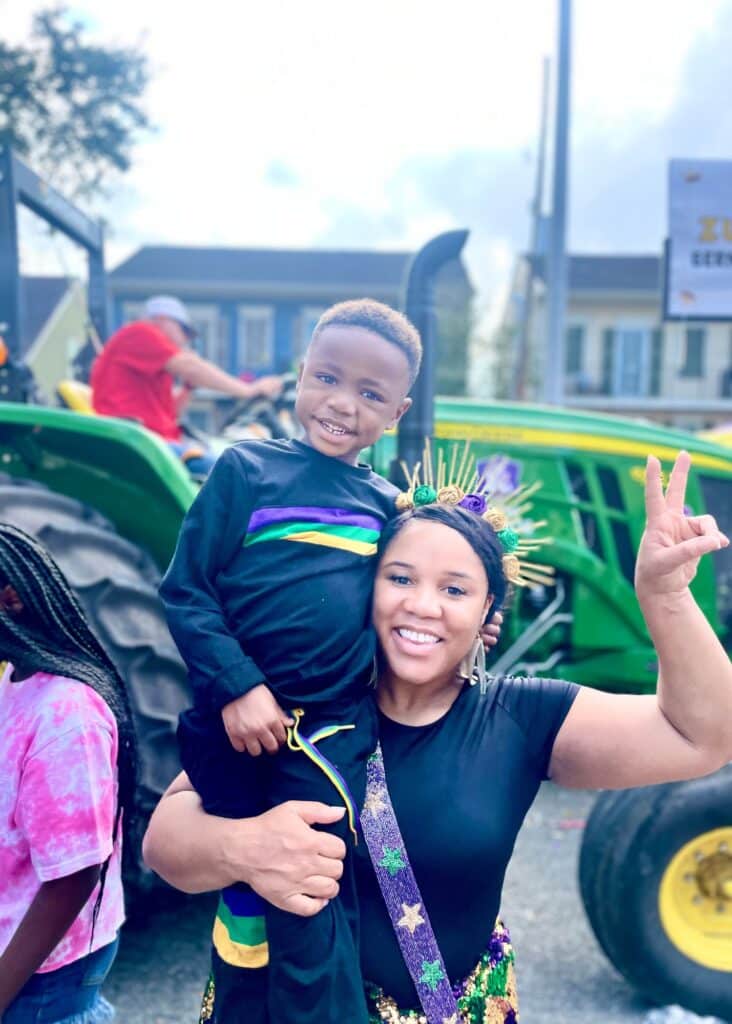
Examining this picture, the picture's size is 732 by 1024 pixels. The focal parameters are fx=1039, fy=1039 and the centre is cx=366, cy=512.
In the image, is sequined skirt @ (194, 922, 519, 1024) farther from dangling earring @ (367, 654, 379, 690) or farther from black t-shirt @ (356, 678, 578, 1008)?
dangling earring @ (367, 654, 379, 690)

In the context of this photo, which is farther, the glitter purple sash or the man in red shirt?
the man in red shirt

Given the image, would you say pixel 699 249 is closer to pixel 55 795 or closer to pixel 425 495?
pixel 425 495

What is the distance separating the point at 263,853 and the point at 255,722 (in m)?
0.19

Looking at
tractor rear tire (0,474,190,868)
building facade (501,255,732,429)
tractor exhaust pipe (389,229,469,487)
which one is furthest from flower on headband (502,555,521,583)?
building facade (501,255,732,429)

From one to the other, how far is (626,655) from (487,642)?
9.03ft

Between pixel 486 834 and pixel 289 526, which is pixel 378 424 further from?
pixel 486 834

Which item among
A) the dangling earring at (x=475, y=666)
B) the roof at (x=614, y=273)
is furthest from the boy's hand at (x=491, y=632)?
Answer: the roof at (x=614, y=273)

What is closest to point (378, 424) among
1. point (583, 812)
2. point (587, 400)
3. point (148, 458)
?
point (148, 458)

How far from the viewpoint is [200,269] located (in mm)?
28969

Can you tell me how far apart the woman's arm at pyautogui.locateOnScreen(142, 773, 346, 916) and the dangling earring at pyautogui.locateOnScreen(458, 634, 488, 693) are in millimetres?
314

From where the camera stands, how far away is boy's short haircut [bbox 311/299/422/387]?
1652 mm

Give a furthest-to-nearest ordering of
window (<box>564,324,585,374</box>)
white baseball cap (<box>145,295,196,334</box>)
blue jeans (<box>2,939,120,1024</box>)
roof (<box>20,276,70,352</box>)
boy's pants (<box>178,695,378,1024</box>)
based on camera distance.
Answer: window (<box>564,324,585,374</box>) → roof (<box>20,276,70,352</box>) → white baseball cap (<box>145,295,196,334</box>) → blue jeans (<box>2,939,120,1024</box>) → boy's pants (<box>178,695,378,1024</box>)

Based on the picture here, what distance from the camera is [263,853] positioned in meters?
1.44

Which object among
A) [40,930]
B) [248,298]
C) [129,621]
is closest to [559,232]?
[129,621]
